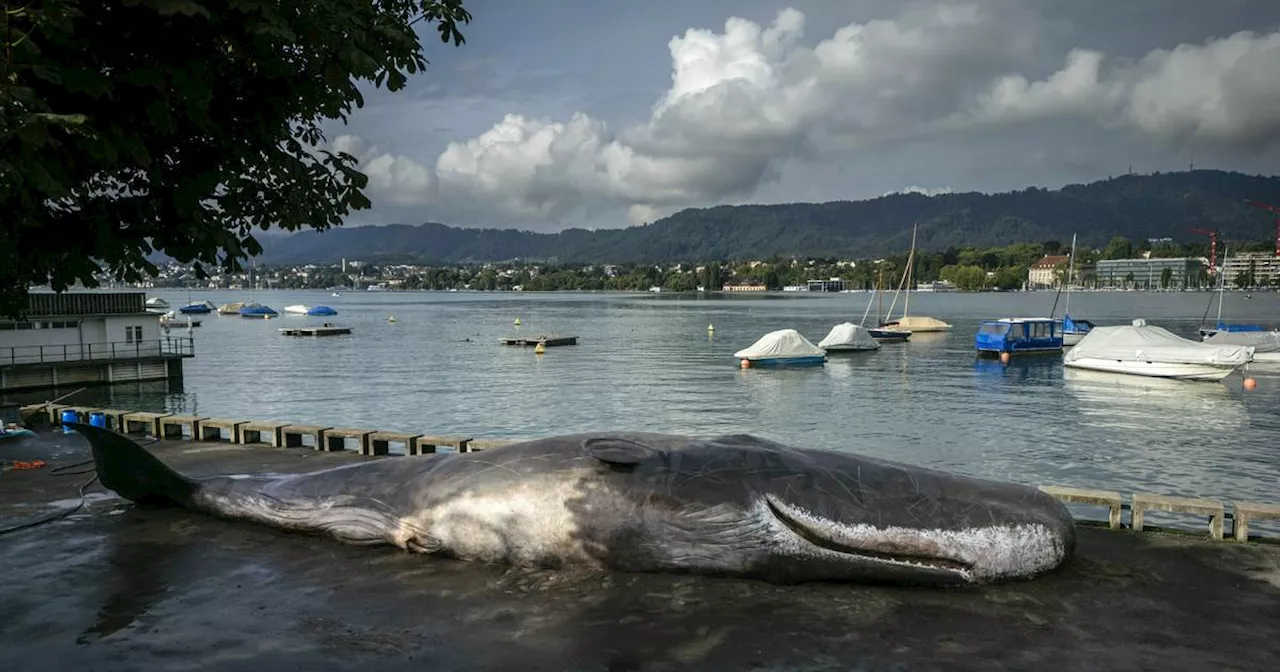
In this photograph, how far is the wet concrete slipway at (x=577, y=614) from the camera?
8164 mm

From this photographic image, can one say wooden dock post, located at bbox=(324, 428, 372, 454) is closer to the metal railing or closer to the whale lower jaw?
the whale lower jaw

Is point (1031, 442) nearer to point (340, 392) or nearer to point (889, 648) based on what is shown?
point (889, 648)

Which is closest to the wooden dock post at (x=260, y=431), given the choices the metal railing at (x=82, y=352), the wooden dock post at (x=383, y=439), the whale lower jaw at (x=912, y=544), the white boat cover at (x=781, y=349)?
the wooden dock post at (x=383, y=439)

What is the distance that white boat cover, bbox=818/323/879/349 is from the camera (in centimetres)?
7975

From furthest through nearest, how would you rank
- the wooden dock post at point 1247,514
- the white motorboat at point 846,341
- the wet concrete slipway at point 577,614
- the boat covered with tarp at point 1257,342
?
the white motorboat at point 846,341, the boat covered with tarp at point 1257,342, the wooden dock post at point 1247,514, the wet concrete slipway at point 577,614

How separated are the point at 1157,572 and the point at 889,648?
451 cm

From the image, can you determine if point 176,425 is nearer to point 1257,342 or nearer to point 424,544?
point 424,544

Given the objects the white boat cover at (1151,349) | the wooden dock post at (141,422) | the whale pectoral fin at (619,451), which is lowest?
the white boat cover at (1151,349)

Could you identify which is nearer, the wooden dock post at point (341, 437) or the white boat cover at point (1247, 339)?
the wooden dock post at point (341, 437)

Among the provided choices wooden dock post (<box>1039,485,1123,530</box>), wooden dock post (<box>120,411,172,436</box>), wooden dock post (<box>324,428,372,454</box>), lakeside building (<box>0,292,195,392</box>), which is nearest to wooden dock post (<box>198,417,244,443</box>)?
wooden dock post (<box>120,411,172,436</box>)

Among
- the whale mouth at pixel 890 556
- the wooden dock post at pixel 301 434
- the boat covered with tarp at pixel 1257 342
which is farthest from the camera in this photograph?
the boat covered with tarp at pixel 1257 342

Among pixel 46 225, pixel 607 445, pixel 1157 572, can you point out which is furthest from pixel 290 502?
pixel 1157 572

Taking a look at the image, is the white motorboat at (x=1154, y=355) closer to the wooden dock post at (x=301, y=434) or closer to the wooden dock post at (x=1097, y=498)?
the wooden dock post at (x=1097, y=498)

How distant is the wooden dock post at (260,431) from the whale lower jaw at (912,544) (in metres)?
14.3
